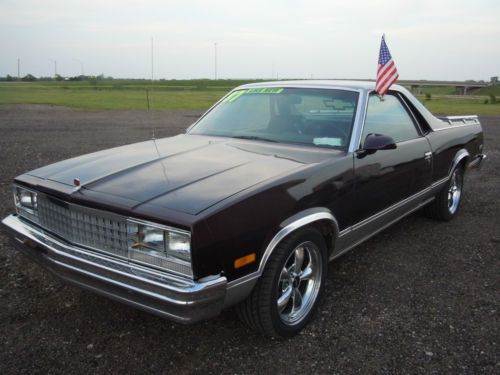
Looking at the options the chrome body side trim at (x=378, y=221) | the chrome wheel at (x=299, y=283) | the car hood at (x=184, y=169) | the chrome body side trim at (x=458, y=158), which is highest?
the car hood at (x=184, y=169)

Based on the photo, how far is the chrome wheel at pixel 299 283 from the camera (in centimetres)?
280

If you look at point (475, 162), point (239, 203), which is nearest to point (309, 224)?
point (239, 203)

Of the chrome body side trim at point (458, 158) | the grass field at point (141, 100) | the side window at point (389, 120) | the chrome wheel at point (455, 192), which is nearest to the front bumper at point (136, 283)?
the side window at point (389, 120)

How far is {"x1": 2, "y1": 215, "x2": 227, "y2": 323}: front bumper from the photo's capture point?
84.5 inches

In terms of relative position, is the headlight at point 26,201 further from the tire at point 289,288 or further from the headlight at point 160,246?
the tire at point 289,288

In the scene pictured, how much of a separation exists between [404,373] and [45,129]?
12.9 meters

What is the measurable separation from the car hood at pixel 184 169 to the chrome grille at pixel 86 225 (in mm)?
140

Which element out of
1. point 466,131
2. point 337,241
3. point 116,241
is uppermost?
point 466,131

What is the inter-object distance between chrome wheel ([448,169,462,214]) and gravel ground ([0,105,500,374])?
0.86 meters

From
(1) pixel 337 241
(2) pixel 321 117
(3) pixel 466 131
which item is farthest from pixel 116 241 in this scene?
(3) pixel 466 131

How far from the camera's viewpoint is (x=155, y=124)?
595 inches

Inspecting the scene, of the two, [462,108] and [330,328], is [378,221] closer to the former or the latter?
[330,328]

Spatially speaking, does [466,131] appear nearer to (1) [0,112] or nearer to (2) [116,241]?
(2) [116,241]

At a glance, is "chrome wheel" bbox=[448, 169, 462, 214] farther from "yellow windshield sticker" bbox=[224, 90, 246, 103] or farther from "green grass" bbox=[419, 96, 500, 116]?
"green grass" bbox=[419, 96, 500, 116]
